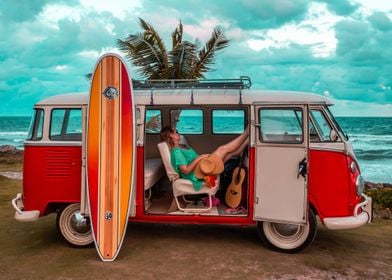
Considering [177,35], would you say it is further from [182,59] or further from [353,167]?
[353,167]

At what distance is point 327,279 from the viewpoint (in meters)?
5.86

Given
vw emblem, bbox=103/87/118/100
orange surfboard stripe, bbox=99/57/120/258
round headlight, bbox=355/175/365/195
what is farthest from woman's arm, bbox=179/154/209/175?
round headlight, bbox=355/175/365/195

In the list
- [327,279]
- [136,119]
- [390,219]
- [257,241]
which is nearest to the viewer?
[327,279]

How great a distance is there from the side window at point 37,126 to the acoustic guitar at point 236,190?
287 cm

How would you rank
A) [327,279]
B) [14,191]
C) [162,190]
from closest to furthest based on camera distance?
[327,279], [162,190], [14,191]

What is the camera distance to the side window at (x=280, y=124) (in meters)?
6.48

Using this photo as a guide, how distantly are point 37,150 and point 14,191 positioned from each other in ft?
20.5

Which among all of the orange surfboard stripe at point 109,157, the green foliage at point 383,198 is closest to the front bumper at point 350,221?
the orange surfboard stripe at point 109,157

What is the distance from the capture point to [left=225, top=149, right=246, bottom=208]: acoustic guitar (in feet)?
23.6

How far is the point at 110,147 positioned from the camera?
6555 millimetres

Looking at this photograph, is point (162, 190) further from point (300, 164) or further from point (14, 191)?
point (14, 191)

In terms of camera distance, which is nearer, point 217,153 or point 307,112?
point 307,112

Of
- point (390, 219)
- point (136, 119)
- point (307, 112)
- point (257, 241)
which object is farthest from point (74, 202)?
point (390, 219)

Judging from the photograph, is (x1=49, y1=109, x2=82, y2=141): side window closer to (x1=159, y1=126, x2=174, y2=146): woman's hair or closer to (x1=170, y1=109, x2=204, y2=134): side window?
(x1=159, y1=126, x2=174, y2=146): woman's hair
